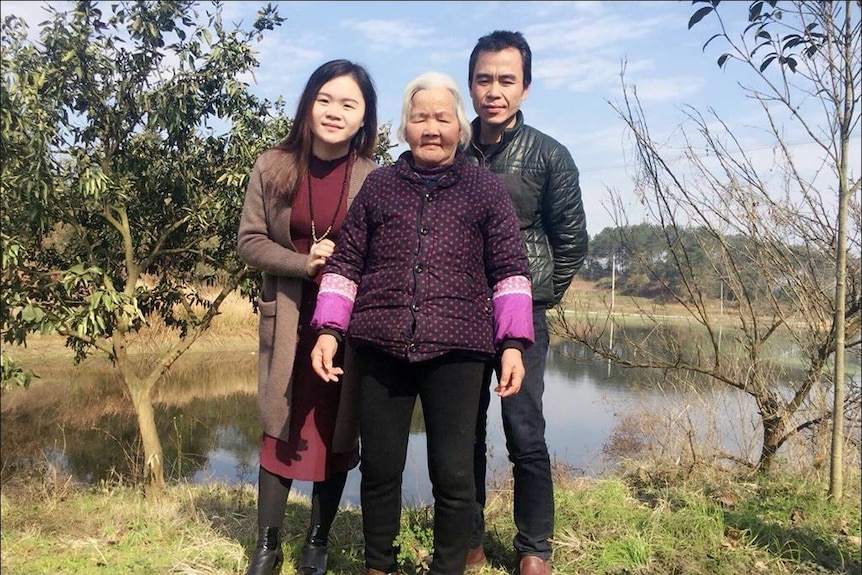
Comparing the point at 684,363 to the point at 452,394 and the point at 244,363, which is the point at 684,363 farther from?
the point at 244,363

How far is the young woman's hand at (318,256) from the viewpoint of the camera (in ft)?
7.20

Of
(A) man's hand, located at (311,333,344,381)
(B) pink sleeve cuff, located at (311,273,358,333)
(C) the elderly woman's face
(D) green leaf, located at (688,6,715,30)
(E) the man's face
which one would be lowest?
(A) man's hand, located at (311,333,344,381)

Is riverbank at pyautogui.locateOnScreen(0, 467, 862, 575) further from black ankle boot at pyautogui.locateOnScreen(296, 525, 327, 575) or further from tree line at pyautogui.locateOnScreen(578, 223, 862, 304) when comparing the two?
tree line at pyautogui.locateOnScreen(578, 223, 862, 304)

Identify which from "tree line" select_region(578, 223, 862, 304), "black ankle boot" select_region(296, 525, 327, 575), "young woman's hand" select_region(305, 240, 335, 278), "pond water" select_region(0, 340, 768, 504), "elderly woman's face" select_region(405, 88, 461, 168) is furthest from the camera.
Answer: "tree line" select_region(578, 223, 862, 304)

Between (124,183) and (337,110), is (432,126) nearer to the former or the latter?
(337,110)

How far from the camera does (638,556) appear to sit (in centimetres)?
253

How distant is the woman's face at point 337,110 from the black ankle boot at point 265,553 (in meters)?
1.44

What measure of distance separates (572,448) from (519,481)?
14.5 feet

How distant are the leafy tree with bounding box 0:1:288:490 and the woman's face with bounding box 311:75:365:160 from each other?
1165 millimetres

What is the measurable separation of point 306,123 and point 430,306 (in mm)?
924

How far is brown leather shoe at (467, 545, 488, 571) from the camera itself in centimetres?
251

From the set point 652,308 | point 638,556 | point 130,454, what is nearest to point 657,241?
point 652,308

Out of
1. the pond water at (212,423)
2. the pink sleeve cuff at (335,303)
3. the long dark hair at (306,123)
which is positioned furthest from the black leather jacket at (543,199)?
the pond water at (212,423)

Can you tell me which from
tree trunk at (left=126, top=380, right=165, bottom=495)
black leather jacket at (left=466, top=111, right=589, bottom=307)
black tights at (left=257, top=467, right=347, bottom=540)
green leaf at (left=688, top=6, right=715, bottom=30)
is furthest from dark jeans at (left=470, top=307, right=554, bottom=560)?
Answer: tree trunk at (left=126, top=380, right=165, bottom=495)
